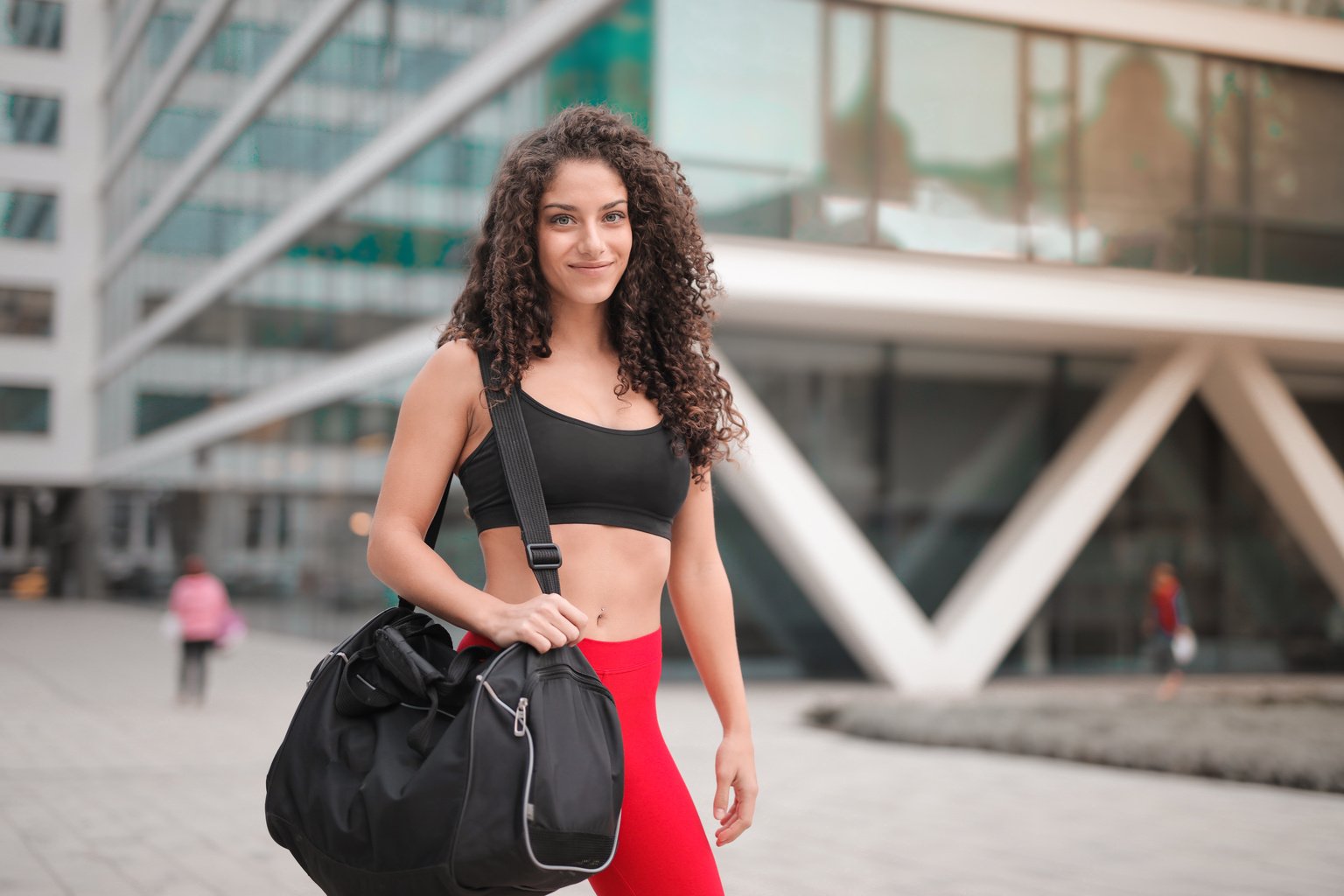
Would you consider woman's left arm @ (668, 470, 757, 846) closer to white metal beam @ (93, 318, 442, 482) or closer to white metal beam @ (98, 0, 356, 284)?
white metal beam @ (93, 318, 442, 482)

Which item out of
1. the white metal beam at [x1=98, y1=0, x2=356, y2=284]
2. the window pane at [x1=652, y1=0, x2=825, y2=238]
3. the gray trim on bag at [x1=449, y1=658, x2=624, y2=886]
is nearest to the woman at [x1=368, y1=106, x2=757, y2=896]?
the gray trim on bag at [x1=449, y1=658, x2=624, y2=886]

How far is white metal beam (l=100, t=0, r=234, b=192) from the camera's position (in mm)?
36031

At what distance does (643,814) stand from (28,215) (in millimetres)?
51546

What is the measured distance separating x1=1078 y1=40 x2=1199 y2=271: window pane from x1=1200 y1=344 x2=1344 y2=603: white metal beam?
77.4 inches

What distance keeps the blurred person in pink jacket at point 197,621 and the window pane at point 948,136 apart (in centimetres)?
817

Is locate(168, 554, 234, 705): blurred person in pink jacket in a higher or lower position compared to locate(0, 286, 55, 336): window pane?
lower

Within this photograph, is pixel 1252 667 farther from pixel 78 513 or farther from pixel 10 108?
pixel 10 108

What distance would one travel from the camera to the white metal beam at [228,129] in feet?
89.2

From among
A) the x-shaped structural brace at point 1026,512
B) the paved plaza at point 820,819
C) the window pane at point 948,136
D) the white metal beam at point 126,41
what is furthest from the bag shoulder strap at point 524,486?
the white metal beam at point 126,41

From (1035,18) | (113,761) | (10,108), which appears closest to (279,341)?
(1035,18)

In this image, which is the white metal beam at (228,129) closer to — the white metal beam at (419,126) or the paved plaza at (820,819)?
the white metal beam at (419,126)

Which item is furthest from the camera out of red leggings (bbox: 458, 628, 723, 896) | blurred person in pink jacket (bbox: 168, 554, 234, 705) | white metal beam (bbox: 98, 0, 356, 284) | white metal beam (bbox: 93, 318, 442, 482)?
white metal beam (bbox: 98, 0, 356, 284)

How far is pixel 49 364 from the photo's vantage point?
48.6m

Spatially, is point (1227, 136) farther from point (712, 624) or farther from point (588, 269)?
point (588, 269)
